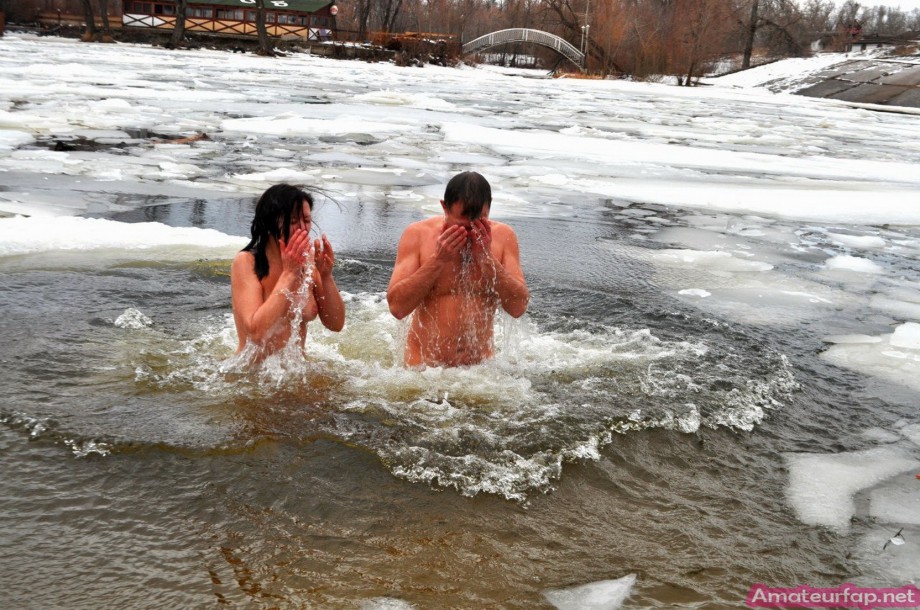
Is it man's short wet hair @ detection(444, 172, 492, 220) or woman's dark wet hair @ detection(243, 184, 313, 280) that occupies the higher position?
man's short wet hair @ detection(444, 172, 492, 220)

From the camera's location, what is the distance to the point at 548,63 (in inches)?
2076

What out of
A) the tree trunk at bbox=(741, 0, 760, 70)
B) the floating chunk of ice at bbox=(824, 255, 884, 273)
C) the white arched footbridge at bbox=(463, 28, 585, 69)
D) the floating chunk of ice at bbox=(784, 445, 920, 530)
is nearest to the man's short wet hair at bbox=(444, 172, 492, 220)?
the floating chunk of ice at bbox=(784, 445, 920, 530)

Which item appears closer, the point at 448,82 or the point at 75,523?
the point at 75,523

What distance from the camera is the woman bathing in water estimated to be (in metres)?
3.47

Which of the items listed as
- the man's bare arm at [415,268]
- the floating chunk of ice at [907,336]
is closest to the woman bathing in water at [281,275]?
the man's bare arm at [415,268]

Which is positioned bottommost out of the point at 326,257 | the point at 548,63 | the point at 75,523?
the point at 75,523

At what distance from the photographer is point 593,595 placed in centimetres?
253

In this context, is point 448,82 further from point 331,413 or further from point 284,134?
point 331,413

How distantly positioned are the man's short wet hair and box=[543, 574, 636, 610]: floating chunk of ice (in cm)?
169

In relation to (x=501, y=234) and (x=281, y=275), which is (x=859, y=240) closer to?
(x=501, y=234)

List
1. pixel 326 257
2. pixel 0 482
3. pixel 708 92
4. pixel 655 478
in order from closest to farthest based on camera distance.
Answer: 1. pixel 0 482
2. pixel 655 478
3. pixel 326 257
4. pixel 708 92

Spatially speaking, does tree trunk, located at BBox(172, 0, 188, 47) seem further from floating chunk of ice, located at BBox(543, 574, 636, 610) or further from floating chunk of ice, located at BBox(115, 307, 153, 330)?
floating chunk of ice, located at BBox(543, 574, 636, 610)

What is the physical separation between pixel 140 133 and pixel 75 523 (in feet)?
33.4

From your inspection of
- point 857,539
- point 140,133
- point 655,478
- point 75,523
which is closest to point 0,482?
point 75,523
